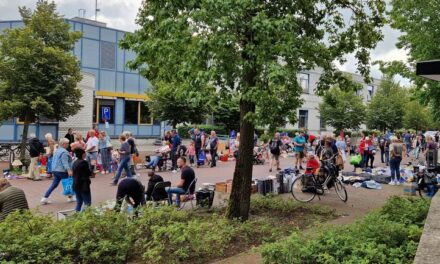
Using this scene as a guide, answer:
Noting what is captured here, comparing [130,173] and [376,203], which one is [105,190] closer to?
[130,173]

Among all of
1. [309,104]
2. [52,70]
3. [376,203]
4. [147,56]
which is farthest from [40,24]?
[309,104]

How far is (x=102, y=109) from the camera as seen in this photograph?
32.2 metres

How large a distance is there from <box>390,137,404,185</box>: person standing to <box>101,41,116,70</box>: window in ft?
75.4

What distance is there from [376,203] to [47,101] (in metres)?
12.4

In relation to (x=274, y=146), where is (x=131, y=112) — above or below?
above

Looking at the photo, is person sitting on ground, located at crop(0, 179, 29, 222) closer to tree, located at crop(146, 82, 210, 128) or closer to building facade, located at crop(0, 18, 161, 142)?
tree, located at crop(146, 82, 210, 128)

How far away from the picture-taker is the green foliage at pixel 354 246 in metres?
4.42

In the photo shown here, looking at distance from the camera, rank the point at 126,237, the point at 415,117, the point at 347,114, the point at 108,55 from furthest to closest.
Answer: the point at 415,117 → the point at 347,114 → the point at 108,55 → the point at 126,237

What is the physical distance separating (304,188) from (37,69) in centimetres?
1100

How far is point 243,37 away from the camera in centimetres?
684

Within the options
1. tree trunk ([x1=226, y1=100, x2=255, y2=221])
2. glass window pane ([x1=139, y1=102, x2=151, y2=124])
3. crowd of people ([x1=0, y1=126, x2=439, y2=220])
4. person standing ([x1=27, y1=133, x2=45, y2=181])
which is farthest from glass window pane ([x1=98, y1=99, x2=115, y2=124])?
tree trunk ([x1=226, y1=100, x2=255, y2=221])

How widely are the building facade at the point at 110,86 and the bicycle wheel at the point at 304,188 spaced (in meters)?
19.1

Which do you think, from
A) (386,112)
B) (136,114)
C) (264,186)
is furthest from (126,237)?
(386,112)

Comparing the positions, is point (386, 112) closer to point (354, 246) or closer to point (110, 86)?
point (110, 86)
